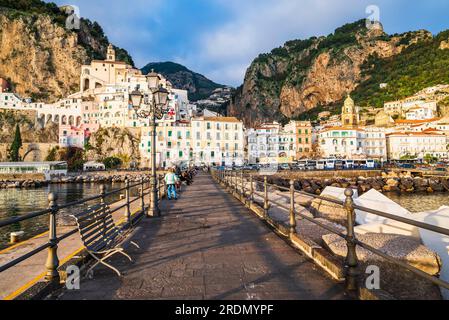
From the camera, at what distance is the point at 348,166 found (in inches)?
2515

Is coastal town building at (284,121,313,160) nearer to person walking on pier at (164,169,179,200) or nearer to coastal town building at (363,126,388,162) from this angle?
coastal town building at (363,126,388,162)

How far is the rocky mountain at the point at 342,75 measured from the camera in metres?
130

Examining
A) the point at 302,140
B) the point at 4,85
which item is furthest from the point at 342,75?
the point at 4,85

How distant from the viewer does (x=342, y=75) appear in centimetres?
13700

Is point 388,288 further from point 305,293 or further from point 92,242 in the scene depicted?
point 92,242

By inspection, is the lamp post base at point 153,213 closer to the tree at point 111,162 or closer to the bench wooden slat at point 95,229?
the bench wooden slat at point 95,229

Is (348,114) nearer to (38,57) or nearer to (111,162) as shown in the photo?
(111,162)

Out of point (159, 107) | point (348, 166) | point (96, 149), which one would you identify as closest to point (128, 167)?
point (96, 149)

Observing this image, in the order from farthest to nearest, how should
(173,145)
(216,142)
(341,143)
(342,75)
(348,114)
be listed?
(342,75)
(348,114)
(341,143)
(216,142)
(173,145)

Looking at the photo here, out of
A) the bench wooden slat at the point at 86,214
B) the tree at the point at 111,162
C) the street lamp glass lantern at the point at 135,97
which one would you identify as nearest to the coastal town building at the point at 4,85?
the tree at the point at 111,162

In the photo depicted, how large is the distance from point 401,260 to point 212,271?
137 inches

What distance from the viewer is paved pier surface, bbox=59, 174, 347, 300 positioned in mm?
3648

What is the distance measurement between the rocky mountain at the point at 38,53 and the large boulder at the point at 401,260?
11386 cm
